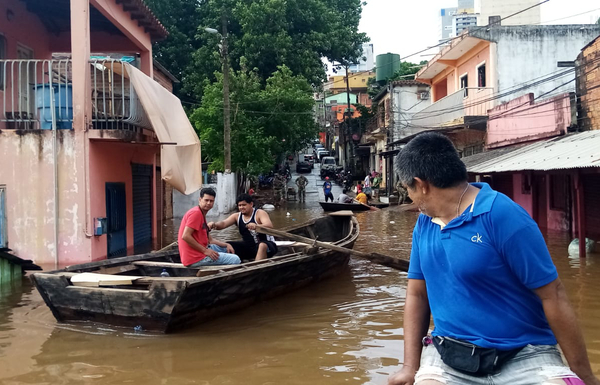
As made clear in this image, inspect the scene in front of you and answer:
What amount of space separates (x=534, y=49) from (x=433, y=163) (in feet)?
66.0

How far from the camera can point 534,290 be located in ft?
6.97

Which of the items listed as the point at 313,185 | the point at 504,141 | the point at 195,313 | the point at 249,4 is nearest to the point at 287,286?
the point at 195,313

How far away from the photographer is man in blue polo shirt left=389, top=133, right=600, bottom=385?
2111 millimetres

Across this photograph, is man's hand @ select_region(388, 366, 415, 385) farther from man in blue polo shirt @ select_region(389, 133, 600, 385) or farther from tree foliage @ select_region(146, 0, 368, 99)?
tree foliage @ select_region(146, 0, 368, 99)

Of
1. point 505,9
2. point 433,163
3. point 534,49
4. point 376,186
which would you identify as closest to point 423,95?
point 376,186

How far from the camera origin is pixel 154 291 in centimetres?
586

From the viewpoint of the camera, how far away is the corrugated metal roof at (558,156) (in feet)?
32.3

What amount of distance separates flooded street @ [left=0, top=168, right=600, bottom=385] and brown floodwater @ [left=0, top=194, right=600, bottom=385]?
1cm

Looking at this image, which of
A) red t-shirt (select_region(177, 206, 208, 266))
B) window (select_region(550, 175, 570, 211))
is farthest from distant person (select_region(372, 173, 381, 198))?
red t-shirt (select_region(177, 206, 208, 266))

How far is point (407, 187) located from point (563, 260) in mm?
9730

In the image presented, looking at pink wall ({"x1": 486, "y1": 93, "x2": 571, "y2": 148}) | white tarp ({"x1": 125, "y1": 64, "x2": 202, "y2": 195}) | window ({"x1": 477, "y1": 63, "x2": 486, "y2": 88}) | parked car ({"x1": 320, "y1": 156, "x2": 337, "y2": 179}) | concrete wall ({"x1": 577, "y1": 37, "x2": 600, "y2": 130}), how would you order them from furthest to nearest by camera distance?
1. parked car ({"x1": 320, "y1": 156, "x2": 337, "y2": 179})
2. window ({"x1": 477, "y1": 63, "x2": 486, "y2": 88})
3. pink wall ({"x1": 486, "y1": 93, "x2": 571, "y2": 148})
4. concrete wall ({"x1": 577, "y1": 37, "x2": 600, "y2": 130})
5. white tarp ({"x1": 125, "y1": 64, "x2": 202, "y2": 195})

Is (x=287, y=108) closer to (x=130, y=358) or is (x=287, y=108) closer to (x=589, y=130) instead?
(x=589, y=130)

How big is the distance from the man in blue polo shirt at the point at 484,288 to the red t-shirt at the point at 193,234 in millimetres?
4957

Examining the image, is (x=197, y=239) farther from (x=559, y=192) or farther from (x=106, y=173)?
(x=559, y=192)
